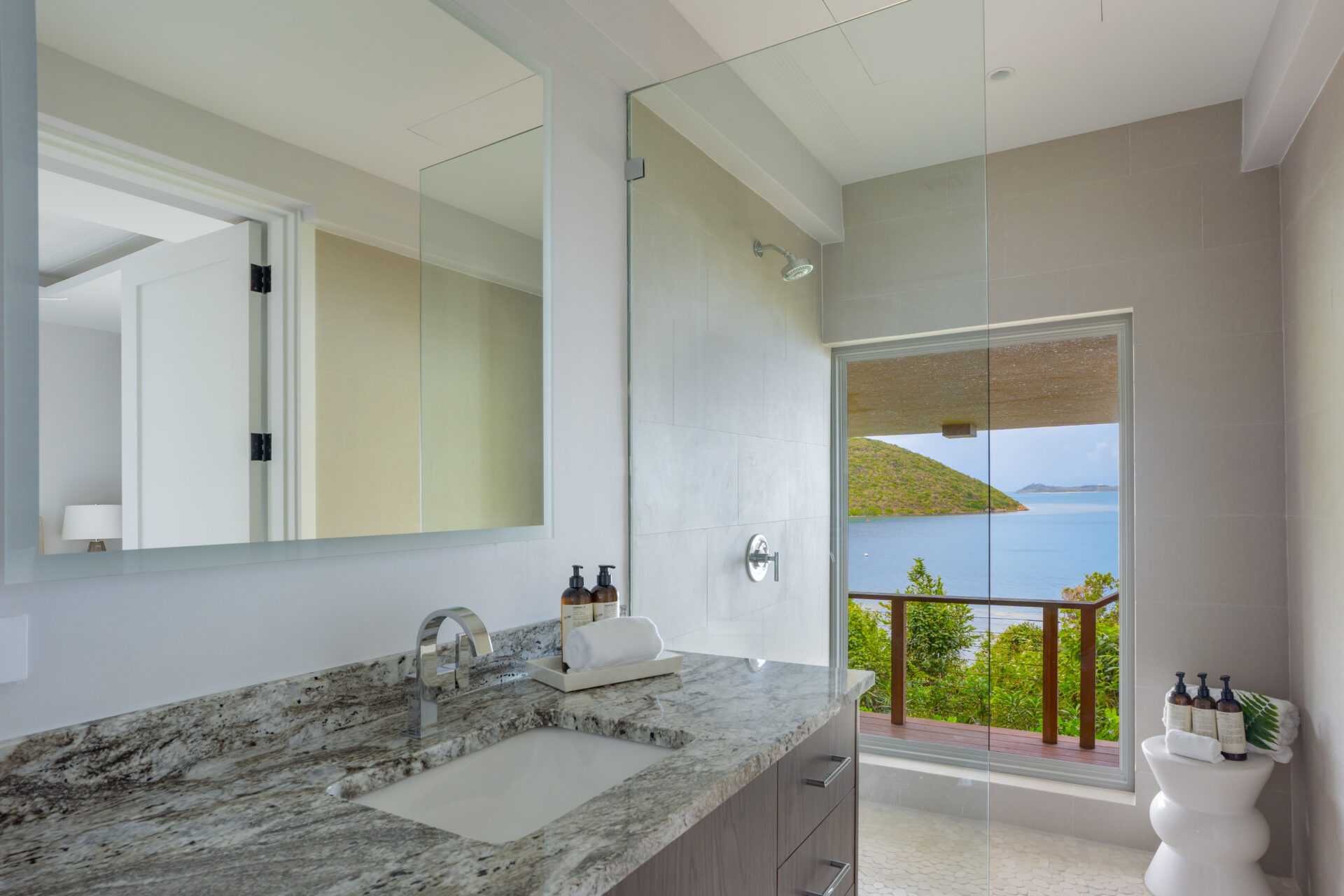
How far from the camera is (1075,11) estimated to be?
2.16 metres

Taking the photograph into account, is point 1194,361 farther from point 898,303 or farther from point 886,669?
point 886,669

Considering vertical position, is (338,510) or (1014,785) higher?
(338,510)

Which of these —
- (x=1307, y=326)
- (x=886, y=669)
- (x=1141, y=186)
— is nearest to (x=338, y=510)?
(x=886, y=669)

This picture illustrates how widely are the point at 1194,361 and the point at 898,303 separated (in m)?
1.78

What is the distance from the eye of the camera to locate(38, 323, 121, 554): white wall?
0.87 metres

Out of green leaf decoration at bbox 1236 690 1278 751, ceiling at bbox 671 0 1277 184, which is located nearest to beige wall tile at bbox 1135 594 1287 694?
green leaf decoration at bbox 1236 690 1278 751

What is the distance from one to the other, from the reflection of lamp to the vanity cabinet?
0.71m

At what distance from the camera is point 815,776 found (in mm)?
1226

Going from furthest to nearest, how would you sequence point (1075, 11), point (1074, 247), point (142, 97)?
point (1074, 247) < point (1075, 11) < point (142, 97)

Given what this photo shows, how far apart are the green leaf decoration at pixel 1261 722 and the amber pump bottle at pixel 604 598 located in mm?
2171

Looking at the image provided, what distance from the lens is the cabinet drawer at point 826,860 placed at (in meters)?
1.15

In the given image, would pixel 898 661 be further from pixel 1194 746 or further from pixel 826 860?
pixel 1194 746

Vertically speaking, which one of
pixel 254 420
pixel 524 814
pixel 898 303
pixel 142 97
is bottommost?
pixel 524 814

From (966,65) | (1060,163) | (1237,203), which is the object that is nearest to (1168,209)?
(1237,203)
